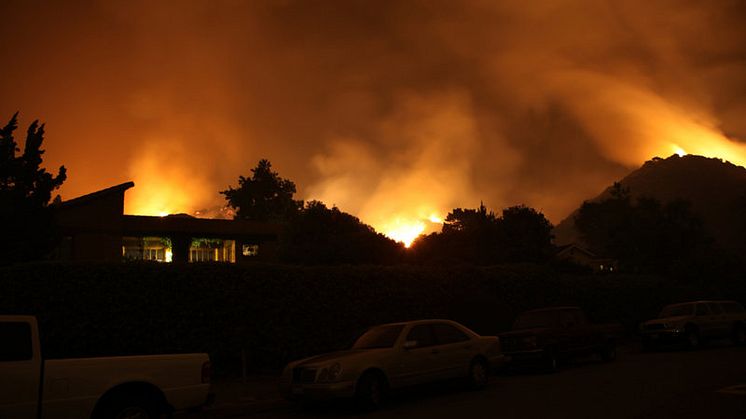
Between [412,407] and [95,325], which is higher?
[95,325]

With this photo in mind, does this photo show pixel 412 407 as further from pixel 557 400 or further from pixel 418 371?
pixel 557 400

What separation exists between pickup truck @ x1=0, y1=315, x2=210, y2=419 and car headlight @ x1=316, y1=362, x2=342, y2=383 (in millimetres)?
2535

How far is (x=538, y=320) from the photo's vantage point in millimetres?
16688

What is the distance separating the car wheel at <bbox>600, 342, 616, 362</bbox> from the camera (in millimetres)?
17409

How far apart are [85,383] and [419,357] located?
6.19m

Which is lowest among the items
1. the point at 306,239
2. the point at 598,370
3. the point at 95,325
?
the point at 598,370

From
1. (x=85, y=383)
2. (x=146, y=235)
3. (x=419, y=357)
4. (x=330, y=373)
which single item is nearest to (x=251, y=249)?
(x=146, y=235)

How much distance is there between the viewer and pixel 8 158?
24531 mm

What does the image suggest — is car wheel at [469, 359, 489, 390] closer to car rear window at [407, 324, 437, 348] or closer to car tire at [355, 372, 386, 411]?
car rear window at [407, 324, 437, 348]

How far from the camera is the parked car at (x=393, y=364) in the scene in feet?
34.1

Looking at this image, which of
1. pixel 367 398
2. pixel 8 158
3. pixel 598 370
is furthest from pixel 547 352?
pixel 8 158

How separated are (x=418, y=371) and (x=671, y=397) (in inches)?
173

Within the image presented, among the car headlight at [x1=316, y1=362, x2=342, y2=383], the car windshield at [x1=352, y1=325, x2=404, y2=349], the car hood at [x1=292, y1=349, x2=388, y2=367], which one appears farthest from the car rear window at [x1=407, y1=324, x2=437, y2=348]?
the car headlight at [x1=316, y1=362, x2=342, y2=383]

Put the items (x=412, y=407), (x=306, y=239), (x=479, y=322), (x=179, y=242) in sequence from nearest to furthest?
(x=412, y=407)
(x=479, y=322)
(x=306, y=239)
(x=179, y=242)
